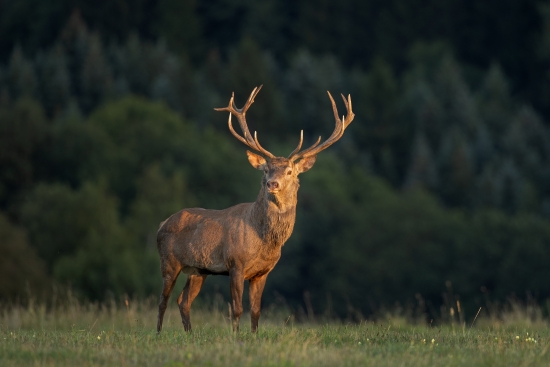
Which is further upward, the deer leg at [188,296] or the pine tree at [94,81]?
the pine tree at [94,81]

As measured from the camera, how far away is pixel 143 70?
109000 millimetres

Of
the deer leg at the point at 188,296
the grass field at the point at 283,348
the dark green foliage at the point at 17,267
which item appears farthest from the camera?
the dark green foliage at the point at 17,267

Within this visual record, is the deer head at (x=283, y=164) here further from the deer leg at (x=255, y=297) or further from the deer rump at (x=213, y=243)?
the deer leg at (x=255, y=297)

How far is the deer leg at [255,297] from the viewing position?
13.4 metres

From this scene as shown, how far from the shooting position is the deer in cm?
1351

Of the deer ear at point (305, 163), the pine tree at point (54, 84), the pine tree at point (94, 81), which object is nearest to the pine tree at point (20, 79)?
the pine tree at point (54, 84)

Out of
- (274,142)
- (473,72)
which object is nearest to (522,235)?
(274,142)

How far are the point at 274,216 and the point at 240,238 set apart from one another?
0.45 meters

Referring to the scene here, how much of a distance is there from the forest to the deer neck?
10.2 metres

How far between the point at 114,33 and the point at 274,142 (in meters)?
35.0

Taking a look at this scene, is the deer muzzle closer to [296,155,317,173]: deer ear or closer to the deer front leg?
[296,155,317,173]: deer ear

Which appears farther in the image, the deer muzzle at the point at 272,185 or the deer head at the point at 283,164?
the deer head at the point at 283,164

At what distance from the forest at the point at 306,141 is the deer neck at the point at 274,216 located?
1021 cm

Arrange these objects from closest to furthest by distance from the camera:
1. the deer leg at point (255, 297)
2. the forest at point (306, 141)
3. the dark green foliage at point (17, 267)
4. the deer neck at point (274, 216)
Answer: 1. the deer leg at point (255, 297)
2. the deer neck at point (274, 216)
3. the dark green foliage at point (17, 267)
4. the forest at point (306, 141)
